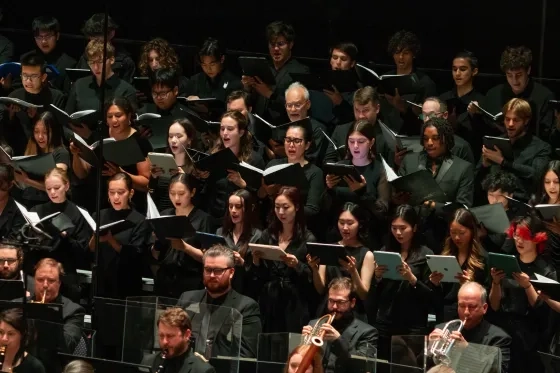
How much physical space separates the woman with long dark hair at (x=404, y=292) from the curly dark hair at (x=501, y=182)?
1.60ft

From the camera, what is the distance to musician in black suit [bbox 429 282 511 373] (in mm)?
6371

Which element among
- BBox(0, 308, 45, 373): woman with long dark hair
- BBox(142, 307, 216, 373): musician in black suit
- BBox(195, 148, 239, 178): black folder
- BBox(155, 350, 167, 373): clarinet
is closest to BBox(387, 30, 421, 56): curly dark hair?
BBox(195, 148, 239, 178): black folder

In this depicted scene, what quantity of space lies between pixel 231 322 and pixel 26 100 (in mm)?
3070

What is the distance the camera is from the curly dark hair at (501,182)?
7.20 m

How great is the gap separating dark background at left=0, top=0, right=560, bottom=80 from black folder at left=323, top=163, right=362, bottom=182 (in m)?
2.36

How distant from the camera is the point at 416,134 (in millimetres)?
8141

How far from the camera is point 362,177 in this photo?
23.8ft

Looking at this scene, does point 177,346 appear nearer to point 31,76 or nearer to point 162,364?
point 162,364

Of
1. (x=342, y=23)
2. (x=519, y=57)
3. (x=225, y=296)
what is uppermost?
(x=342, y=23)

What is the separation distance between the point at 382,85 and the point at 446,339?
96.0 inches

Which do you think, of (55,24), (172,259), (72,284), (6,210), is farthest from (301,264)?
(55,24)

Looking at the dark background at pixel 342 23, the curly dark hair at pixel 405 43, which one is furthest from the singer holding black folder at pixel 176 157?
the dark background at pixel 342 23

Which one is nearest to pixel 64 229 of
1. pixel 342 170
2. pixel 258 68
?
pixel 342 170

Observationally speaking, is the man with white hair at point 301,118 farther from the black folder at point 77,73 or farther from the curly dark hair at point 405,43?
the black folder at point 77,73
